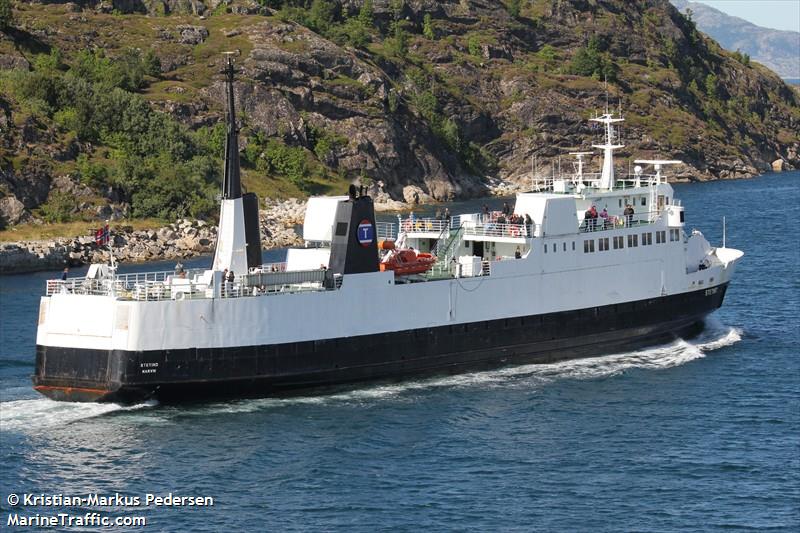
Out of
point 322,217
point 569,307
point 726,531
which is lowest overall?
point 726,531

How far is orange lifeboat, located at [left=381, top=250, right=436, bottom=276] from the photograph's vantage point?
4594cm

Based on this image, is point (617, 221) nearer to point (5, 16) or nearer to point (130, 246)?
point (130, 246)

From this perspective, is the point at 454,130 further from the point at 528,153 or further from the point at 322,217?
the point at 322,217

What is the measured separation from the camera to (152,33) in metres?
130

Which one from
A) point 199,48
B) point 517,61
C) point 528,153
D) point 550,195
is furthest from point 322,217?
point 517,61

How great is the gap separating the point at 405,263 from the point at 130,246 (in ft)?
127

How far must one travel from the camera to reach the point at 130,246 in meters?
80.6

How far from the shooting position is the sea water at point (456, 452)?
3259 centimetres

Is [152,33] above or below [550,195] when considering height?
above

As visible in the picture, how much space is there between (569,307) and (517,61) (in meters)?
121

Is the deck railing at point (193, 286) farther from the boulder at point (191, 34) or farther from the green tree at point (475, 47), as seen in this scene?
the green tree at point (475, 47)

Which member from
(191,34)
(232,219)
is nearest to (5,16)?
(191,34)

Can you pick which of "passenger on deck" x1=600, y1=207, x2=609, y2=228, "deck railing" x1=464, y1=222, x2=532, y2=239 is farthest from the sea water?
"passenger on deck" x1=600, y1=207, x2=609, y2=228

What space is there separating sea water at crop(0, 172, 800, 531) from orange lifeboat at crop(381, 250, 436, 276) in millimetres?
4184
